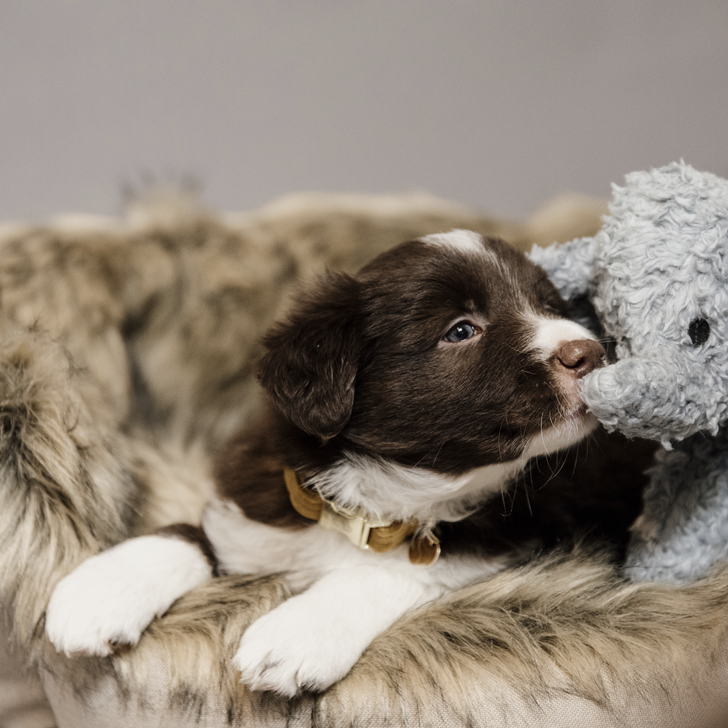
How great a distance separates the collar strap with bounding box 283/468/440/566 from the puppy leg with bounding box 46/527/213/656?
1.09ft

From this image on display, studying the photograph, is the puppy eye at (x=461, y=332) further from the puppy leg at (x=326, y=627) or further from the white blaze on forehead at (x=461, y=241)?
the puppy leg at (x=326, y=627)

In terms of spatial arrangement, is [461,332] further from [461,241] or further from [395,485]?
[395,485]

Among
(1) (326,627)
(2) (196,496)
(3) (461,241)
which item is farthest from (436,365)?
(2) (196,496)

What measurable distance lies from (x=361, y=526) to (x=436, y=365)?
457 millimetres

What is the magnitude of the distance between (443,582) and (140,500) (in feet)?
3.10

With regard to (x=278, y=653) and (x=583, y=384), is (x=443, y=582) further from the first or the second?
(x=583, y=384)

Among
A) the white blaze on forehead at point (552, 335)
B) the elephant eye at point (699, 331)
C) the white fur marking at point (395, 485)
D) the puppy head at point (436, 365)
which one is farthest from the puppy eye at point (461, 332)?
the elephant eye at point (699, 331)

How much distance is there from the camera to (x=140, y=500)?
2.10 metres

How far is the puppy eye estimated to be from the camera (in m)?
1.59

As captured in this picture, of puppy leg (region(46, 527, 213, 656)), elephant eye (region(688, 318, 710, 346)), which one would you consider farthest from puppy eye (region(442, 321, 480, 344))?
puppy leg (region(46, 527, 213, 656))

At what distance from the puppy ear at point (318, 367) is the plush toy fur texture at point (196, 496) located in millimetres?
249

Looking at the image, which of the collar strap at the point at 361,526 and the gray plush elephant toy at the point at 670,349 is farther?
the collar strap at the point at 361,526

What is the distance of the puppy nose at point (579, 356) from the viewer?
143 cm

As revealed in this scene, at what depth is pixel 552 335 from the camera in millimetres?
1486
